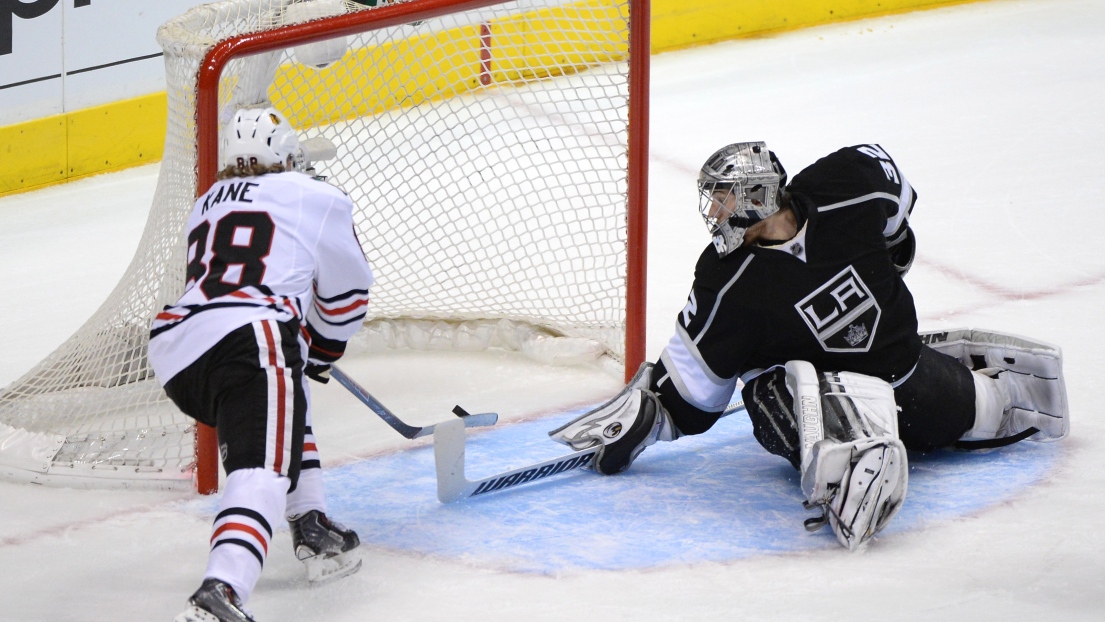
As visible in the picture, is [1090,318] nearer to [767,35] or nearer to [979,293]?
[979,293]

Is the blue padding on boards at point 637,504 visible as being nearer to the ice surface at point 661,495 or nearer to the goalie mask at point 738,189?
the ice surface at point 661,495

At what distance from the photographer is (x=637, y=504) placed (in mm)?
3098

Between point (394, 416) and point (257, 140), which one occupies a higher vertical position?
point (257, 140)

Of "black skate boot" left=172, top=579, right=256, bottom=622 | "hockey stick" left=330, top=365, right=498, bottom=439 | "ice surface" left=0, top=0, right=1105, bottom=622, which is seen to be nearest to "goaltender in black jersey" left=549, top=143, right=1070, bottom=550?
"ice surface" left=0, top=0, right=1105, bottom=622

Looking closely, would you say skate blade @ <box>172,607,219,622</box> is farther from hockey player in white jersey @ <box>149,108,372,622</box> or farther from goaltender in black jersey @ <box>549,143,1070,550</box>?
goaltender in black jersey @ <box>549,143,1070,550</box>

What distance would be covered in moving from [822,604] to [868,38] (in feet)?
16.0

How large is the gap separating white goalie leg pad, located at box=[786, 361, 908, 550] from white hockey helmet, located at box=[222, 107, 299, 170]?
3.75 ft

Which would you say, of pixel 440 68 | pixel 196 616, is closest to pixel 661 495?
pixel 196 616

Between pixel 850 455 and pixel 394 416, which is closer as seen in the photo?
pixel 850 455

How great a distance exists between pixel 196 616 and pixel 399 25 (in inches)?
63.8

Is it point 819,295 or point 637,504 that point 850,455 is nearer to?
point 819,295

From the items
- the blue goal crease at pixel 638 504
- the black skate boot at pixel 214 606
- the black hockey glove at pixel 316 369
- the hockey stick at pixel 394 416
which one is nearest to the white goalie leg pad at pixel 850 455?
the blue goal crease at pixel 638 504

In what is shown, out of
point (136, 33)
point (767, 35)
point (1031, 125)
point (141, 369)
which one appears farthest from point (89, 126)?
point (1031, 125)

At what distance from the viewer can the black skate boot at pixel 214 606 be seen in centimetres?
232
